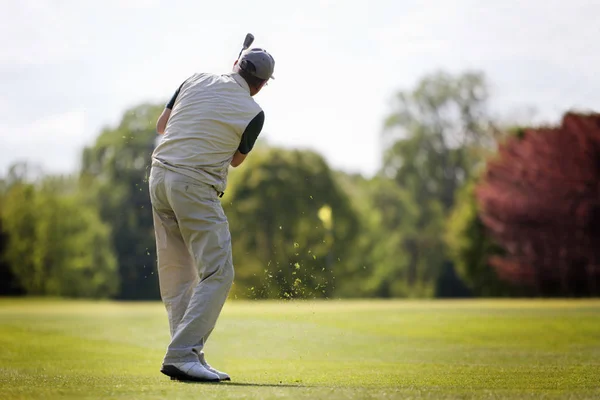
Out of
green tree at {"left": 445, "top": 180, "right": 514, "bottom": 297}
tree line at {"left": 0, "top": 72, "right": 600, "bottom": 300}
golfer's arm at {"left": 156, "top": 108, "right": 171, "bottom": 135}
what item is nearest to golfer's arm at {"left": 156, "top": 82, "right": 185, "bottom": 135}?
golfer's arm at {"left": 156, "top": 108, "right": 171, "bottom": 135}

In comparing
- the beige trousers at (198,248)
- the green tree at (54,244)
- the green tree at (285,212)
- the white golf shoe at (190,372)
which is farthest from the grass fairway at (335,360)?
the green tree at (54,244)

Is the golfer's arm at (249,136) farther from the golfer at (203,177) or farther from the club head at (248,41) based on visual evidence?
the club head at (248,41)

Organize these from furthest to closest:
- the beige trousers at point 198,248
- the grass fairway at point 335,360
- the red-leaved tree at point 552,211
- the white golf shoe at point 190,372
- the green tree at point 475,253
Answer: the green tree at point 475,253, the red-leaved tree at point 552,211, the beige trousers at point 198,248, the white golf shoe at point 190,372, the grass fairway at point 335,360

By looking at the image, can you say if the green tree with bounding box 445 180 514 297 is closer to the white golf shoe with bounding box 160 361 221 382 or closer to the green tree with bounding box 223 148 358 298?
the green tree with bounding box 223 148 358 298

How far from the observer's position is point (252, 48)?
562 cm

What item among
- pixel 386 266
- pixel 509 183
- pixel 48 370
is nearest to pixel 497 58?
pixel 509 183

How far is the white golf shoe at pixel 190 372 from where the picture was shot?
5121 mm

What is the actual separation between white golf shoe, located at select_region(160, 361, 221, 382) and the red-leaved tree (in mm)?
27886

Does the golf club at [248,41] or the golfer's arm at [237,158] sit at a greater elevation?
the golf club at [248,41]

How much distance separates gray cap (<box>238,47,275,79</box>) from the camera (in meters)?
5.51

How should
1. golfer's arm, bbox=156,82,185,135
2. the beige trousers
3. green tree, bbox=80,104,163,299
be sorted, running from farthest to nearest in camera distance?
green tree, bbox=80,104,163,299
golfer's arm, bbox=156,82,185,135
the beige trousers

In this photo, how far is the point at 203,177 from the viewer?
5.33m

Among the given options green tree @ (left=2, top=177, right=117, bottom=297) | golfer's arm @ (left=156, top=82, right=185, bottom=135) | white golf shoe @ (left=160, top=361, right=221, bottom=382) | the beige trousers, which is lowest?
green tree @ (left=2, top=177, right=117, bottom=297)

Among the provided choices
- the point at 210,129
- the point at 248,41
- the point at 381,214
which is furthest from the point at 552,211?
the point at 210,129
